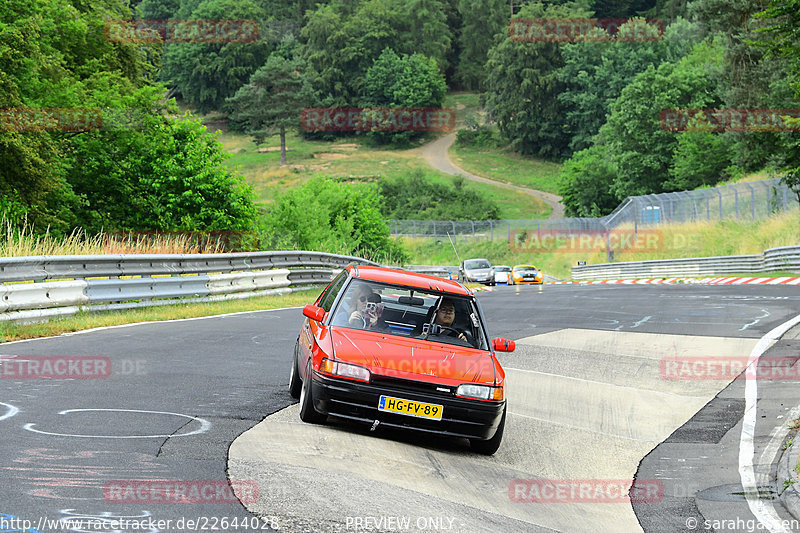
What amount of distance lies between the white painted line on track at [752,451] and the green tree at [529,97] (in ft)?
384

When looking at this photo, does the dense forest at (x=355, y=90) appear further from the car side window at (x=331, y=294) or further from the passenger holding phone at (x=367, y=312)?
the passenger holding phone at (x=367, y=312)

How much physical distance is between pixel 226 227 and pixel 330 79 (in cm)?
12013

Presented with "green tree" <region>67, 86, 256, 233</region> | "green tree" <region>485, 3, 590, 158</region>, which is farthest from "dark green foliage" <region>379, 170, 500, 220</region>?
"green tree" <region>67, 86, 256, 233</region>

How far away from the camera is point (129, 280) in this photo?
56.8 ft

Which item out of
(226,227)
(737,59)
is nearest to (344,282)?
(226,227)

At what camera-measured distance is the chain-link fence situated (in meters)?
43.2

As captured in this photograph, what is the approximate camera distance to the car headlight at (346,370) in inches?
310

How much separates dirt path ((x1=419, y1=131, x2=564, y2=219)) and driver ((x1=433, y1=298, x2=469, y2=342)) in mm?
89880

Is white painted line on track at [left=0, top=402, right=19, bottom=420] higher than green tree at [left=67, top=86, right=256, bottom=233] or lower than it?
higher

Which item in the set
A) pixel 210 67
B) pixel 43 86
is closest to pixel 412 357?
pixel 43 86

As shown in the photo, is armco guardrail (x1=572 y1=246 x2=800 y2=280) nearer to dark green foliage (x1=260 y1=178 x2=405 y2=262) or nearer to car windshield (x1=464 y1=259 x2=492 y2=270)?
car windshield (x1=464 y1=259 x2=492 y2=270)

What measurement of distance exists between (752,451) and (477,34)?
162445 millimetres

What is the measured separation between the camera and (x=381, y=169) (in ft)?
406

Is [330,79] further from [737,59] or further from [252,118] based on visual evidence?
[737,59]
